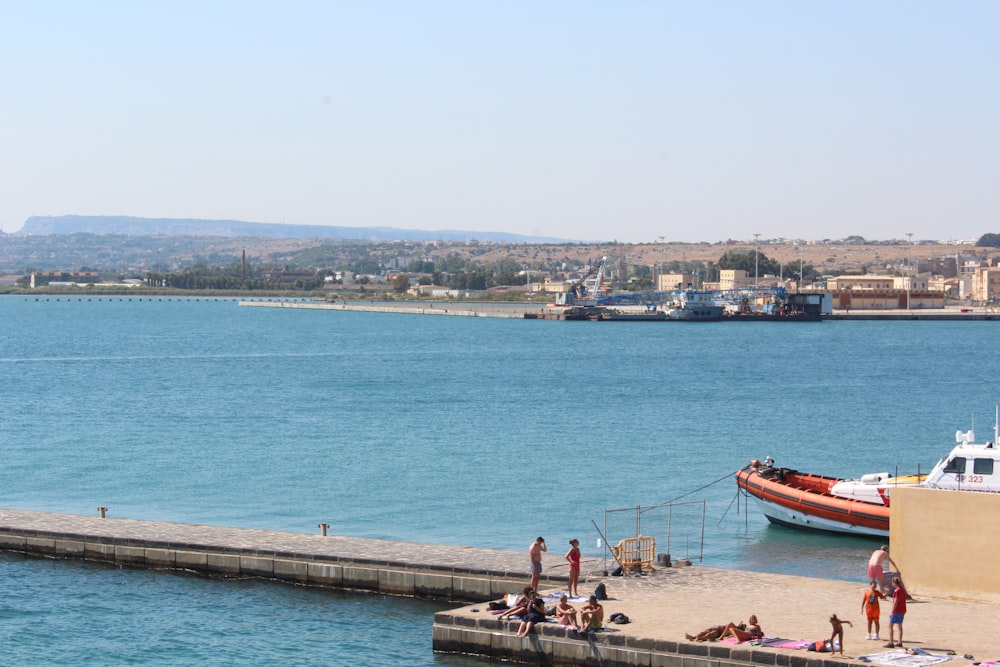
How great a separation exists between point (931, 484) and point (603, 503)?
389 inches

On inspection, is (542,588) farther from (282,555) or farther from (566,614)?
(282,555)

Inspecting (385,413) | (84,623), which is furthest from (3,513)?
(385,413)

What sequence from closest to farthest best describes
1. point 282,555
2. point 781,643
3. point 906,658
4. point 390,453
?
point 906,658 → point 781,643 → point 282,555 → point 390,453

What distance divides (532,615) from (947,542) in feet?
22.4

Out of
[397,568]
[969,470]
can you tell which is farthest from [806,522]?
[397,568]

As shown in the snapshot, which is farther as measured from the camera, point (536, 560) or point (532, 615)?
point (536, 560)

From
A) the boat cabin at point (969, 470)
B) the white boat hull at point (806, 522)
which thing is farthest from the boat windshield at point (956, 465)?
the white boat hull at point (806, 522)

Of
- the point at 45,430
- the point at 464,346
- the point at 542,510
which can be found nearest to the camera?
the point at 542,510

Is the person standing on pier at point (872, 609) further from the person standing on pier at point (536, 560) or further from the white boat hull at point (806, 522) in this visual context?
the white boat hull at point (806, 522)

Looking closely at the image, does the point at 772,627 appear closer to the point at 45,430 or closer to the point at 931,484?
the point at 931,484

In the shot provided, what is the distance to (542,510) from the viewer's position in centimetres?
3528

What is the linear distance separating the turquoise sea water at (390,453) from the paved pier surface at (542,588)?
527 millimetres

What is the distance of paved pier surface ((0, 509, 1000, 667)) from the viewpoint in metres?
19.6

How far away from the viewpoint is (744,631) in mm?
19500
